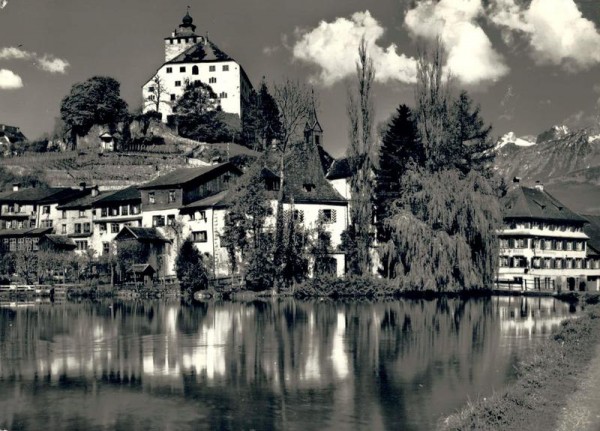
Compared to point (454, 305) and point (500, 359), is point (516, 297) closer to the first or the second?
point (454, 305)

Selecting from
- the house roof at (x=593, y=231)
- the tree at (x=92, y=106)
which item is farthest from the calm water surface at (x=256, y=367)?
the tree at (x=92, y=106)

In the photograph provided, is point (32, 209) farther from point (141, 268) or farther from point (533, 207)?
point (533, 207)

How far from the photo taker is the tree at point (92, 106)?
109 metres

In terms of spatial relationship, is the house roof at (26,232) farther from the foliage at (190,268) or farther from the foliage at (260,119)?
the foliage at (260,119)

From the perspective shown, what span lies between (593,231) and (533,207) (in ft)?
50.3

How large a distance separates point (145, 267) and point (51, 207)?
23.9 metres

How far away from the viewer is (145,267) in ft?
218

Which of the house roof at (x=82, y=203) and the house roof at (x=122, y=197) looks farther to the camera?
the house roof at (x=82, y=203)

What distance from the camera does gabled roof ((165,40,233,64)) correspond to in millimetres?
126250

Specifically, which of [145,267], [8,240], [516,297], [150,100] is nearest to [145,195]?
[145,267]

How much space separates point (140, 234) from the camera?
69.5 metres

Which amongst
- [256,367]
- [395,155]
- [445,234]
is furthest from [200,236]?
[256,367]

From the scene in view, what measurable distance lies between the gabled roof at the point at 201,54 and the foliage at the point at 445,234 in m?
77.9

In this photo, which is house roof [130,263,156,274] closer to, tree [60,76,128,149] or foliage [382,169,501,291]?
foliage [382,169,501,291]
